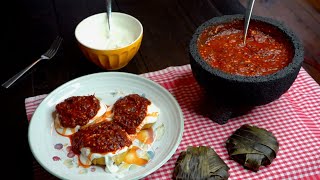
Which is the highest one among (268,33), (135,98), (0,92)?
(268,33)

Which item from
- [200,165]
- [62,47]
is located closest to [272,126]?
[200,165]

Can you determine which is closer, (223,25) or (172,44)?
(223,25)

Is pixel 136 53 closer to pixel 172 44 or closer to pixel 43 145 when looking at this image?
pixel 172 44

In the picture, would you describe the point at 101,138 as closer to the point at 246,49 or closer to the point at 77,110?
the point at 77,110

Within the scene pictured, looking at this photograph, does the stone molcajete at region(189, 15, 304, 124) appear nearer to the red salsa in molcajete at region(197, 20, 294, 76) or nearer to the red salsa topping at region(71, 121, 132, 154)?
the red salsa in molcajete at region(197, 20, 294, 76)

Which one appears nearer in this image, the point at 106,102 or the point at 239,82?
the point at 239,82

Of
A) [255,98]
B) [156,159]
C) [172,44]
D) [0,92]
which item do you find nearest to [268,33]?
[255,98]

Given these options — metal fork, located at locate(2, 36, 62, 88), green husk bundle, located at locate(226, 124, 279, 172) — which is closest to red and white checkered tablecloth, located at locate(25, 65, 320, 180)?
green husk bundle, located at locate(226, 124, 279, 172)
